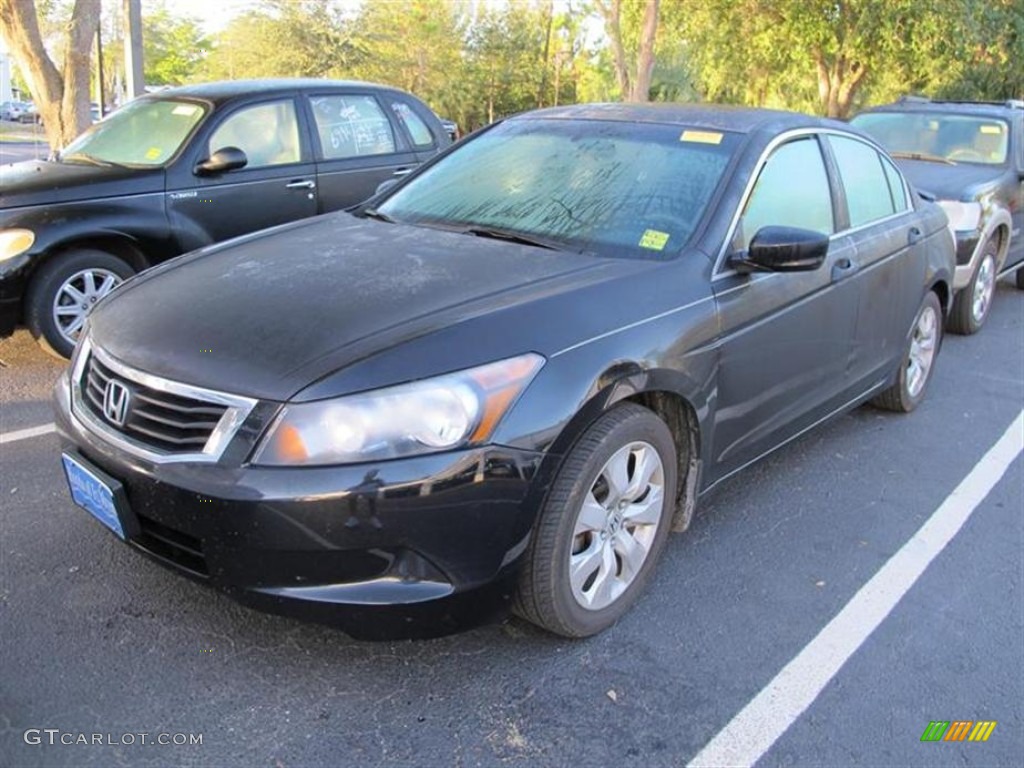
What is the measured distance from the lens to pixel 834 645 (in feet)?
9.84

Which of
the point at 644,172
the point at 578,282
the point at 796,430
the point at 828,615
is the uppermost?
the point at 644,172

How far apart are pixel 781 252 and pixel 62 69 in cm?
920

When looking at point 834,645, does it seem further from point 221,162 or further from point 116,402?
point 221,162

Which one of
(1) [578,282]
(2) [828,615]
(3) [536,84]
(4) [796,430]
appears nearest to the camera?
(1) [578,282]

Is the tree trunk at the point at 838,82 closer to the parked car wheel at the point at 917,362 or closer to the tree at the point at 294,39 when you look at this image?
the tree at the point at 294,39

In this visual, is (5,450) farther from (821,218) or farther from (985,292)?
(985,292)

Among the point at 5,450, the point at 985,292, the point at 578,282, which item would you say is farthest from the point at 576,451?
the point at 985,292

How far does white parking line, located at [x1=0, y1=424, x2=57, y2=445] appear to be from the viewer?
4282mm

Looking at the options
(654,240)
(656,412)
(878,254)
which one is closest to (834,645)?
(656,412)

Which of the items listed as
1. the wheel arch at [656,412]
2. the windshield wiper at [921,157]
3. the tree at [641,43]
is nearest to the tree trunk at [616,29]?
the tree at [641,43]

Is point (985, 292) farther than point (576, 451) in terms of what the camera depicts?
Yes

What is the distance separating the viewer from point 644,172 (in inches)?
140

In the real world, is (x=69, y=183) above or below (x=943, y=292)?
above

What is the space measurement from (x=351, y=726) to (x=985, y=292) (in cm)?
678
